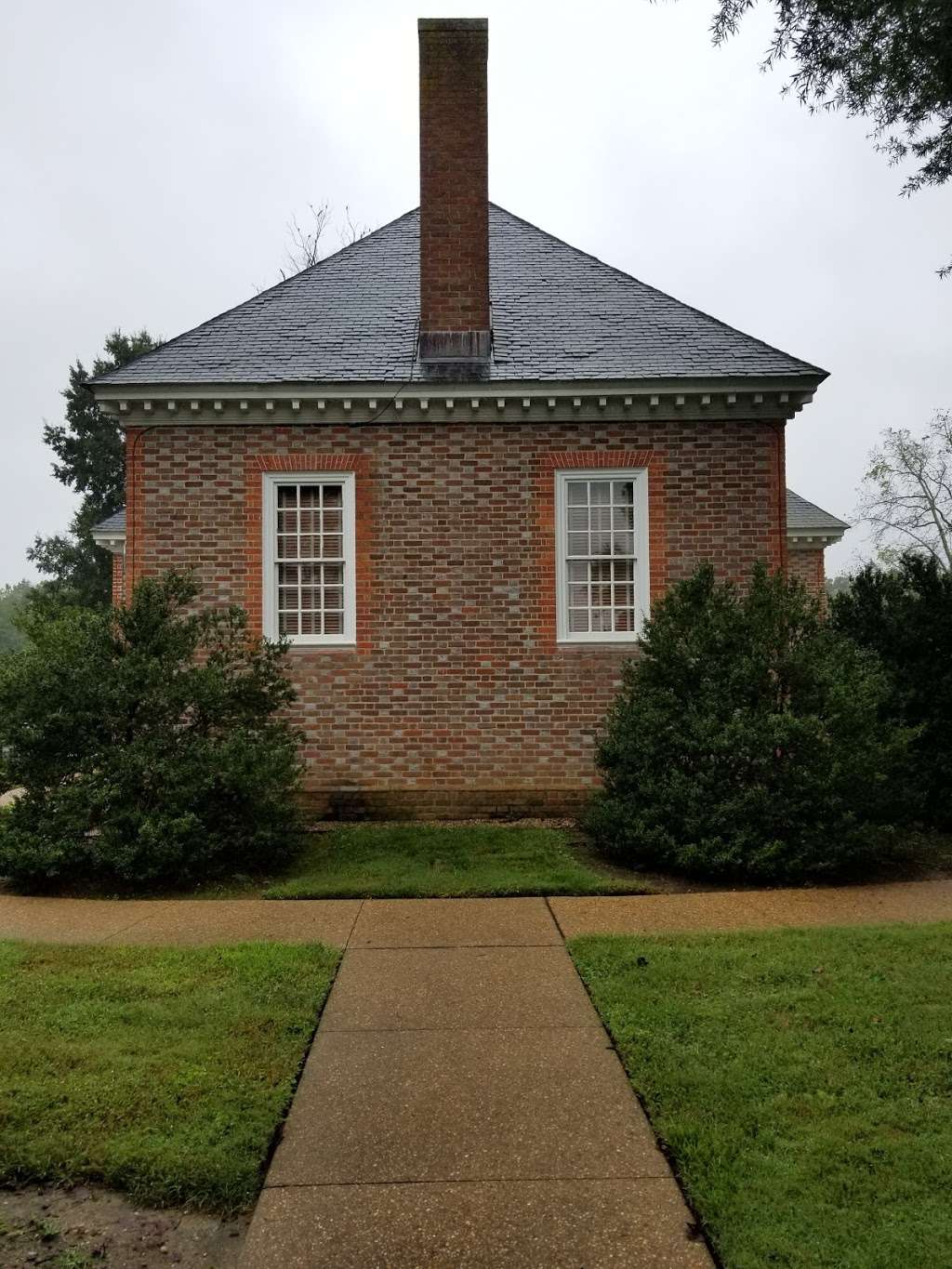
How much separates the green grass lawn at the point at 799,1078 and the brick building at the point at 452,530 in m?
4.87

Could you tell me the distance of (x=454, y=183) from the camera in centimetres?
1109

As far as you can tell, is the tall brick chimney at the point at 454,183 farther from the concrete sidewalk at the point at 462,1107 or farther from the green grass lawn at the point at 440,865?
the concrete sidewalk at the point at 462,1107

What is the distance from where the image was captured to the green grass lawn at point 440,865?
7430 mm

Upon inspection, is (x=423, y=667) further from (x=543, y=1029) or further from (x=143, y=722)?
(x=543, y=1029)

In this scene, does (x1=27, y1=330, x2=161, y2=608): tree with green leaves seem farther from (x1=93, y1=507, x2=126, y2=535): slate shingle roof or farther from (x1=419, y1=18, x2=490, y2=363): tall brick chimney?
(x1=419, y1=18, x2=490, y2=363): tall brick chimney

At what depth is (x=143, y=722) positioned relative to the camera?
8188 mm

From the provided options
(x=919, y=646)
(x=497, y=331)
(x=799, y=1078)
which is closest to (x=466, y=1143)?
(x=799, y=1078)

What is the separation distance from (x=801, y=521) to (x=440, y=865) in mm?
15790

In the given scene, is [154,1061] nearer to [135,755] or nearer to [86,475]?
[135,755]

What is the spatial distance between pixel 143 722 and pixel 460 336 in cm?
577

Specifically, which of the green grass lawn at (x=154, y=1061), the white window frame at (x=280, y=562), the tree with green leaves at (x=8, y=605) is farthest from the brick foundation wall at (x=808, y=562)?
the tree with green leaves at (x=8, y=605)

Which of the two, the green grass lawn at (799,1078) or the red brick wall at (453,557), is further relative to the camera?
the red brick wall at (453,557)

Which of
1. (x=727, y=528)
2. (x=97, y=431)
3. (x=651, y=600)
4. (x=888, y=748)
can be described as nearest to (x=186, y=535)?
(x=651, y=600)

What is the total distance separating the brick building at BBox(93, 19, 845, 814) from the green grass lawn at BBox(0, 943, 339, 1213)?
4.86 metres
